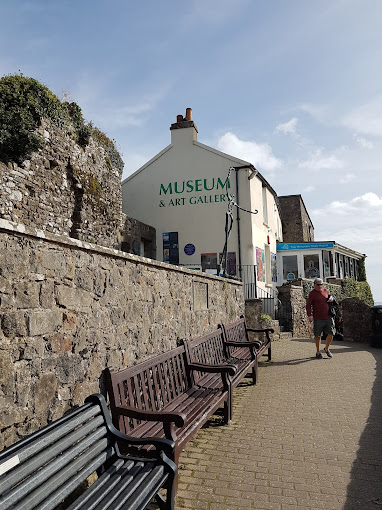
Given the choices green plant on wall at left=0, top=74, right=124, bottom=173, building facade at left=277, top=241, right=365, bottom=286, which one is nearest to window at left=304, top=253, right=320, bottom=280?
building facade at left=277, top=241, right=365, bottom=286

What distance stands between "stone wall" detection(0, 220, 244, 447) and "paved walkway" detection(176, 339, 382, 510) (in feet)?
3.95

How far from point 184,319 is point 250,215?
1142cm

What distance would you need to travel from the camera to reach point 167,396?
4293 millimetres

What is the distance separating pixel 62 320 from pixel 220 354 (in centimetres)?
390

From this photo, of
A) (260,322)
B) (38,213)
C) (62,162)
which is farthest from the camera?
(260,322)

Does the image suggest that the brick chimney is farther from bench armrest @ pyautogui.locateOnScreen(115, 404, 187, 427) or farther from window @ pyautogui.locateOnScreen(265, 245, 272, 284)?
bench armrest @ pyautogui.locateOnScreen(115, 404, 187, 427)

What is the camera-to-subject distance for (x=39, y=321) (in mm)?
2787

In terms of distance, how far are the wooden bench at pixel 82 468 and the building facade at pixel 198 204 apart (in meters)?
13.6

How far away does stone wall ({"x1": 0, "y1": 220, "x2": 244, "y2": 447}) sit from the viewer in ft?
8.32

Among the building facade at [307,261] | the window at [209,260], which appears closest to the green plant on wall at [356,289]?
the building facade at [307,261]

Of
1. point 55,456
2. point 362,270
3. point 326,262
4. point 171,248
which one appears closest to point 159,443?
point 55,456

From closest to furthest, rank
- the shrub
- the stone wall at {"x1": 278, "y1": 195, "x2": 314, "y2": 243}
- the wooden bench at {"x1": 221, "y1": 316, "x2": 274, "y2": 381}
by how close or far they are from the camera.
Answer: the wooden bench at {"x1": 221, "y1": 316, "x2": 274, "y2": 381}
the shrub
the stone wall at {"x1": 278, "y1": 195, "x2": 314, "y2": 243}

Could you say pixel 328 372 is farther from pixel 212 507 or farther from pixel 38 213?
pixel 38 213

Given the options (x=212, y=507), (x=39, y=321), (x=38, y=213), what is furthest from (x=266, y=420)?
(x=38, y=213)
